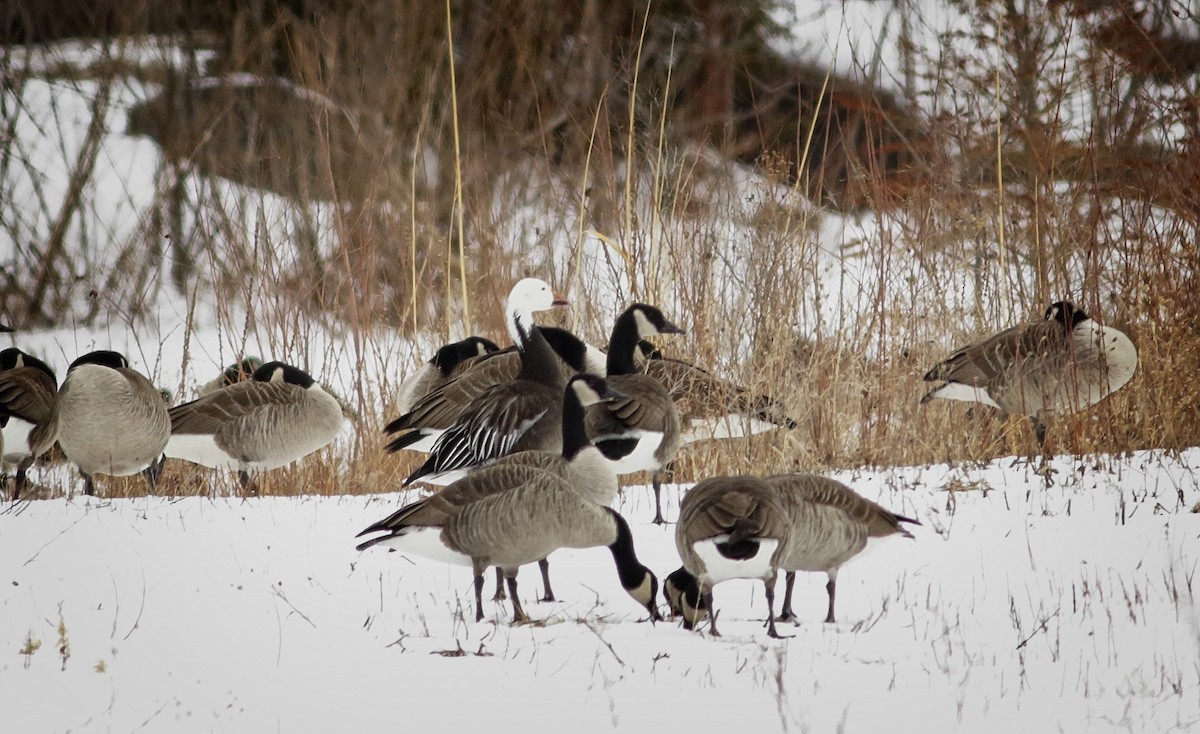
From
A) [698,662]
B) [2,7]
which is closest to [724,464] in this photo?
[698,662]

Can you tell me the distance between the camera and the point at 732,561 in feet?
12.0

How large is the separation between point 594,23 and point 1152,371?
734 centimetres

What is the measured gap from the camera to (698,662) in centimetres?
359

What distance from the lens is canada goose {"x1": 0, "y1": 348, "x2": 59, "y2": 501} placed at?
594 cm

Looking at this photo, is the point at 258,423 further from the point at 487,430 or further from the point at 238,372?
the point at 487,430

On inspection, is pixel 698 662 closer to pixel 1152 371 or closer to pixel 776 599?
pixel 776 599

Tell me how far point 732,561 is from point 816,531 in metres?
0.46

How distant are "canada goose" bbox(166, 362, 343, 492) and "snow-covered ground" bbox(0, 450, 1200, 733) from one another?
935 millimetres

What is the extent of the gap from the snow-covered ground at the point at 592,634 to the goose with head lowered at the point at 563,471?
31 cm

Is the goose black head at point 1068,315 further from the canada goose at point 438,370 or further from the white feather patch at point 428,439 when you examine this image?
the white feather patch at point 428,439

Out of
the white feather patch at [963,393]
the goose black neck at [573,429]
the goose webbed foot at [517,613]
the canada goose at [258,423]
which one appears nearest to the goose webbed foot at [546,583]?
the goose webbed foot at [517,613]

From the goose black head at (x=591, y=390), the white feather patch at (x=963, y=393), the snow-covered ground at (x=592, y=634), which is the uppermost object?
the white feather patch at (x=963, y=393)

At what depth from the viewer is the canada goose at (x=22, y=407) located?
5.94m

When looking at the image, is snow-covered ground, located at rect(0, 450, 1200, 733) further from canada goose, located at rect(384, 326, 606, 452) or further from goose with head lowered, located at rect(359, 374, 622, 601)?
canada goose, located at rect(384, 326, 606, 452)
